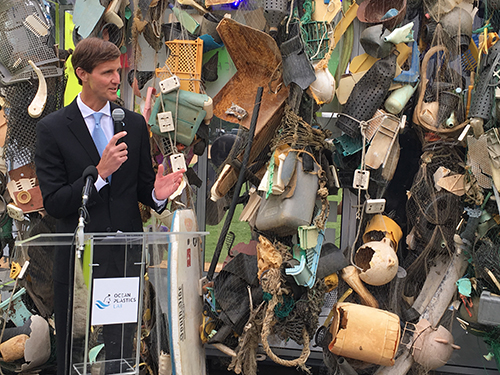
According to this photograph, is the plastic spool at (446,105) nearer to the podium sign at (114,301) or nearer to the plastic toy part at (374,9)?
the plastic toy part at (374,9)

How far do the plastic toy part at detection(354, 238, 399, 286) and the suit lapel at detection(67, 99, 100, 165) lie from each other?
5.39ft

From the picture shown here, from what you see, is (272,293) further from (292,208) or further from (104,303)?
(104,303)

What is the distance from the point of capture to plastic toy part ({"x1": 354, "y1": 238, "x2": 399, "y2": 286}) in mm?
3072

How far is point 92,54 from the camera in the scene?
2.32 meters

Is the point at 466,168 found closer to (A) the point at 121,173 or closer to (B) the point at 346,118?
(B) the point at 346,118

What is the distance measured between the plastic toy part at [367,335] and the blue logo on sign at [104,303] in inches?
60.9

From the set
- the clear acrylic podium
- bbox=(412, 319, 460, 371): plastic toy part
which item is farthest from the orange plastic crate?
bbox=(412, 319, 460, 371): plastic toy part

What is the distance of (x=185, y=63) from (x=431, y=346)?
2.26 metres

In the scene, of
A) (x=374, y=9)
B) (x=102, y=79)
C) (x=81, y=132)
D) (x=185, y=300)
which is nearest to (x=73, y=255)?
(x=81, y=132)

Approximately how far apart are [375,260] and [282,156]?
80 centimetres

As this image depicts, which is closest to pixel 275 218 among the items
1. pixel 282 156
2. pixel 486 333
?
pixel 282 156

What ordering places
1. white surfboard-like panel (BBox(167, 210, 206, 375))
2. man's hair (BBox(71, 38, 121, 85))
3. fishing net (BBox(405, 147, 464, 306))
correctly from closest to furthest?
1. man's hair (BBox(71, 38, 121, 85))
2. white surfboard-like panel (BBox(167, 210, 206, 375))
3. fishing net (BBox(405, 147, 464, 306))

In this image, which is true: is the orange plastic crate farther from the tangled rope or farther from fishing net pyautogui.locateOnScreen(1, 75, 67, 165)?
the tangled rope

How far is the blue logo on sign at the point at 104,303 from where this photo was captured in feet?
6.19
